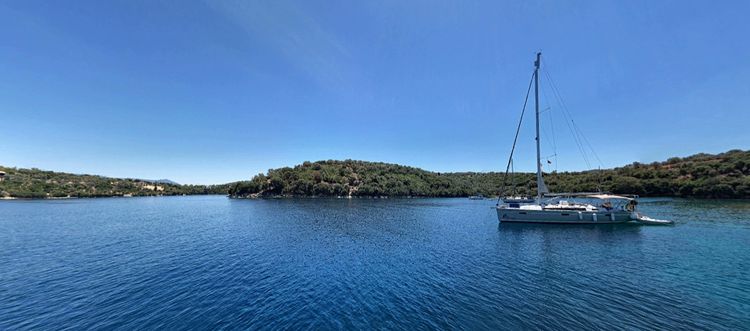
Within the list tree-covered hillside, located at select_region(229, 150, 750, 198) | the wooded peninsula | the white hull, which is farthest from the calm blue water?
tree-covered hillside, located at select_region(229, 150, 750, 198)

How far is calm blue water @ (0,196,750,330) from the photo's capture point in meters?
15.0

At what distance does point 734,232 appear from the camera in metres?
41.0

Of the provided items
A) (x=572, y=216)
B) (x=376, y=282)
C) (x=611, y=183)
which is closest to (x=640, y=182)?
(x=611, y=183)

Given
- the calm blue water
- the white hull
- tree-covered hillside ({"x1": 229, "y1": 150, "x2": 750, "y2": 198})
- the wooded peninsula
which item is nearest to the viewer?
the calm blue water

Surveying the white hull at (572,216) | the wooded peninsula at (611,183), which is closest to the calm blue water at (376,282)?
the white hull at (572,216)

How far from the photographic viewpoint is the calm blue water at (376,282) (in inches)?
590

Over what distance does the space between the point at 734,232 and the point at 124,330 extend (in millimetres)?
71899

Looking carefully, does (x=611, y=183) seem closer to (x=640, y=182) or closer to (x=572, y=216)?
(x=640, y=182)

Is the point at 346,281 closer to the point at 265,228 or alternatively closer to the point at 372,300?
the point at 372,300

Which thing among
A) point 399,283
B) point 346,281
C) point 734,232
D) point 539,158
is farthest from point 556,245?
point 734,232

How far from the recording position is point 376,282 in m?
21.6

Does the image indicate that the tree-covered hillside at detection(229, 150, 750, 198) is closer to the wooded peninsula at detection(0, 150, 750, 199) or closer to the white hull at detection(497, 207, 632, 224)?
the wooded peninsula at detection(0, 150, 750, 199)

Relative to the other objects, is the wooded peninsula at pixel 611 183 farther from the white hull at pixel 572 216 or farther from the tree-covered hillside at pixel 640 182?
the white hull at pixel 572 216

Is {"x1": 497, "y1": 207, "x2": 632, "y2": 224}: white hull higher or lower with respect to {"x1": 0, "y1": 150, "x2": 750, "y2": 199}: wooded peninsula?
lower
